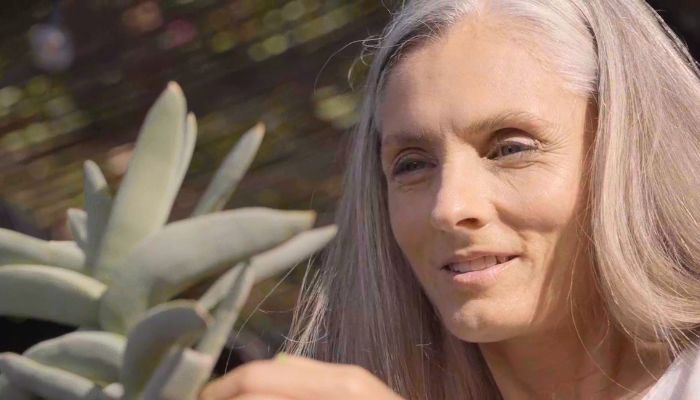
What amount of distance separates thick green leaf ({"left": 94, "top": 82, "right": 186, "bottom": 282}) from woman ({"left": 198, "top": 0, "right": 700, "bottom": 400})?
582 millimetres

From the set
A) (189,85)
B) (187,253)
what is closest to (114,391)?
(187,253)

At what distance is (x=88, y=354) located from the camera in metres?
0.75

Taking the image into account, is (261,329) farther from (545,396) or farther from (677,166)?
(677,166)

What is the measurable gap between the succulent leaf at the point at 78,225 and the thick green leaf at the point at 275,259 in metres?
0.14

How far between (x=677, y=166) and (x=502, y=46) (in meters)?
0.30

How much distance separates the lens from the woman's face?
4.44 feet

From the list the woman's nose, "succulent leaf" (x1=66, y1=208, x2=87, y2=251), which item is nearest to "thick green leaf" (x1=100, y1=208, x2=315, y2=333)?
"succulent leaf" (x1=66, y1=208, x2=87, y2=251)

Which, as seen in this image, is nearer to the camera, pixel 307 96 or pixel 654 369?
pixel 654 369

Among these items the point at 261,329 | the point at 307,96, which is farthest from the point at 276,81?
the point at 261,329

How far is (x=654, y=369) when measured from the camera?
1439 mm

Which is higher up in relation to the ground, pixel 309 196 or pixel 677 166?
pixel 677 166

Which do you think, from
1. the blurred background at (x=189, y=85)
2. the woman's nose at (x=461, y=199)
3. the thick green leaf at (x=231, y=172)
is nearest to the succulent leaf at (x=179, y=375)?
the thick green leaf at (x=231, y=172)

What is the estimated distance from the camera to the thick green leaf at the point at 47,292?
0.75m

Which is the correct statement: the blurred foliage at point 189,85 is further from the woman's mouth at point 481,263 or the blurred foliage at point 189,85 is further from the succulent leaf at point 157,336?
the succulent leaf at point 157,336
